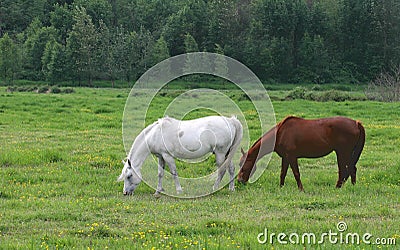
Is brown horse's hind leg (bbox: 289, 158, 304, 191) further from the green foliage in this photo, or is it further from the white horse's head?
the green foliage

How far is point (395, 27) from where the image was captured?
7194 cm

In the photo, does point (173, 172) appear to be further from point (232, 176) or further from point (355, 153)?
point (355, 153)

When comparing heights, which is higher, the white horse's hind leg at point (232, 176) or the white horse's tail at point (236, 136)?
the white horse's tail at point (236, 136)

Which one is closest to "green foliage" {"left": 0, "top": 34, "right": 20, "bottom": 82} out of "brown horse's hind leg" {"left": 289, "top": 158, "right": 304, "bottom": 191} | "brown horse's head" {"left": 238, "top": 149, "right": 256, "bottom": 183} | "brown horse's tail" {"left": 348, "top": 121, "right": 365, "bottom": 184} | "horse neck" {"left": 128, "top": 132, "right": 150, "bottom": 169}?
"horse neck" {"left": 128, "top": 132, "right": 150, "bottom": 169}

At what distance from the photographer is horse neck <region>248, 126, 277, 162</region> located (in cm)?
1221

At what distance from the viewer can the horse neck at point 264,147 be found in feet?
40.1

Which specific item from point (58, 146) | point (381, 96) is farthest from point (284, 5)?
point (58, 146)

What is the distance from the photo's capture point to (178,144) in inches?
470

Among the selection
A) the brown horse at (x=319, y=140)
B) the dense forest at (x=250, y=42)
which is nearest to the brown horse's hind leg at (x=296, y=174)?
the brown horse at (x=319, y=140)

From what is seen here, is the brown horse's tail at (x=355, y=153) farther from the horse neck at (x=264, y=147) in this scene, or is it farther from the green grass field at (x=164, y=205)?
the horse neck at (x=264, y=147)

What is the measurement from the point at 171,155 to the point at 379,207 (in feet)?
15.0

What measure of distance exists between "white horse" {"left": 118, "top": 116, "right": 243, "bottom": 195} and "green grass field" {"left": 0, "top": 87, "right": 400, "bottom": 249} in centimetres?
51

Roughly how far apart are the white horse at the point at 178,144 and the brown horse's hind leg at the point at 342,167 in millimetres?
2378

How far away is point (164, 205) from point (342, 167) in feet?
14.0
